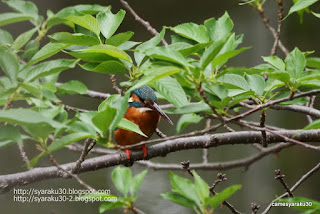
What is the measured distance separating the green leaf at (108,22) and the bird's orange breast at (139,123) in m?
0.55

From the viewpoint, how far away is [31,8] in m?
1.40

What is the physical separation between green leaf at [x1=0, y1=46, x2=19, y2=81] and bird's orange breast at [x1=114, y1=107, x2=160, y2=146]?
73 centimetres

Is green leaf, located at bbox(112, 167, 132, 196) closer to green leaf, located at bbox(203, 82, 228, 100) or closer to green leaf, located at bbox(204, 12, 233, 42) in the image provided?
green leaf, located at bbox(203, 82, 228, 100)

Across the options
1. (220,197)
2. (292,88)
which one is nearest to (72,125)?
(220,197)

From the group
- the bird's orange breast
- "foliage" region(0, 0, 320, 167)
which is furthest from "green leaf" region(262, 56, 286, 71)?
the bird's orange breast

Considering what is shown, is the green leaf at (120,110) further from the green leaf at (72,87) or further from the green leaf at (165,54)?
the green leaf at (72,87)

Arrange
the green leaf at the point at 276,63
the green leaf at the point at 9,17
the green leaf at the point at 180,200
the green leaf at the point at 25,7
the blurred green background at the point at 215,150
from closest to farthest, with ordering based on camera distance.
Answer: the green leaf at the point at 180,200 < the green leaf at the point at 276,63 < the green leaf at the point at 9,17 < the green leaf at the point at 25,7 < the blurred green background at the point at 215,150

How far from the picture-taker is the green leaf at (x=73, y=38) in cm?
96

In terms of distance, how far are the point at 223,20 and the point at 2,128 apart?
52 centimetres

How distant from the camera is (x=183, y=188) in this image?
82 centimetres

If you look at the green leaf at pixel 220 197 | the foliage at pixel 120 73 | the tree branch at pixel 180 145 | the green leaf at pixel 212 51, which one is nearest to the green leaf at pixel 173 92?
the foliage at pixel 120 73

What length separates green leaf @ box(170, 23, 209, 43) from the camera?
3.41 ft

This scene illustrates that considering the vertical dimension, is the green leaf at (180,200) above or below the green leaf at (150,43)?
below

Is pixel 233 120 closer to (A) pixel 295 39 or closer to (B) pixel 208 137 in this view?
(B) pixel 208 137
